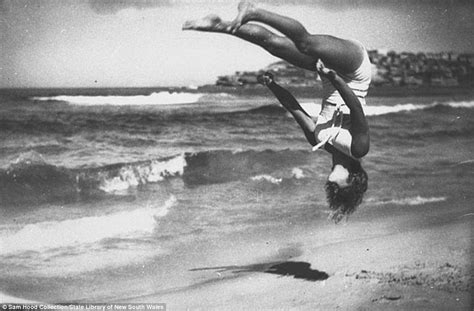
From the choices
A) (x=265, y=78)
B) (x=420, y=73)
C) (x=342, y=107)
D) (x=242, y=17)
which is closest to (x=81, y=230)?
(x=265, y=78)

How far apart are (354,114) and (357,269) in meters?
0.93

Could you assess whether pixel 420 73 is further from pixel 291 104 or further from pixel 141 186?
pixel 141 186

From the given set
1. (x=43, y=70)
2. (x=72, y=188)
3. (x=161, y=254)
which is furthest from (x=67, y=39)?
(x=161, y=254)

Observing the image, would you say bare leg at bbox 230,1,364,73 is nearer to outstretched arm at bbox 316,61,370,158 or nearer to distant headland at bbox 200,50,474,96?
outstretched arm at bbox 316,61,370,158

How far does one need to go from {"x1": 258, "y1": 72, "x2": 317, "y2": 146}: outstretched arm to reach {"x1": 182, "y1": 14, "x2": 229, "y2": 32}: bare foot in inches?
16.8

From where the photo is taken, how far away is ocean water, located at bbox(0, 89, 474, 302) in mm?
2939

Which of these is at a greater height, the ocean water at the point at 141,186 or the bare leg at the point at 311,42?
the bare leg at the point at 311,42

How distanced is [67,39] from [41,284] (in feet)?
4.22

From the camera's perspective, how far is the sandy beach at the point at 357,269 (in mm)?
3037

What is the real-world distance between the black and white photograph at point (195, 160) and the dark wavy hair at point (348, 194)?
0.03ft

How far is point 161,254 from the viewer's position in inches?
118

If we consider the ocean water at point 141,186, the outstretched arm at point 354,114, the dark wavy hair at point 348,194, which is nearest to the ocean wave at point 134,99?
the ocean water at point 141,186

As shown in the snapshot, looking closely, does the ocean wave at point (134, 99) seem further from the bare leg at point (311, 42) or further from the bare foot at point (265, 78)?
the bare leg at point (311, 42)

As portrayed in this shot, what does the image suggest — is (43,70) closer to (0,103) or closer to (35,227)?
(0,103)
